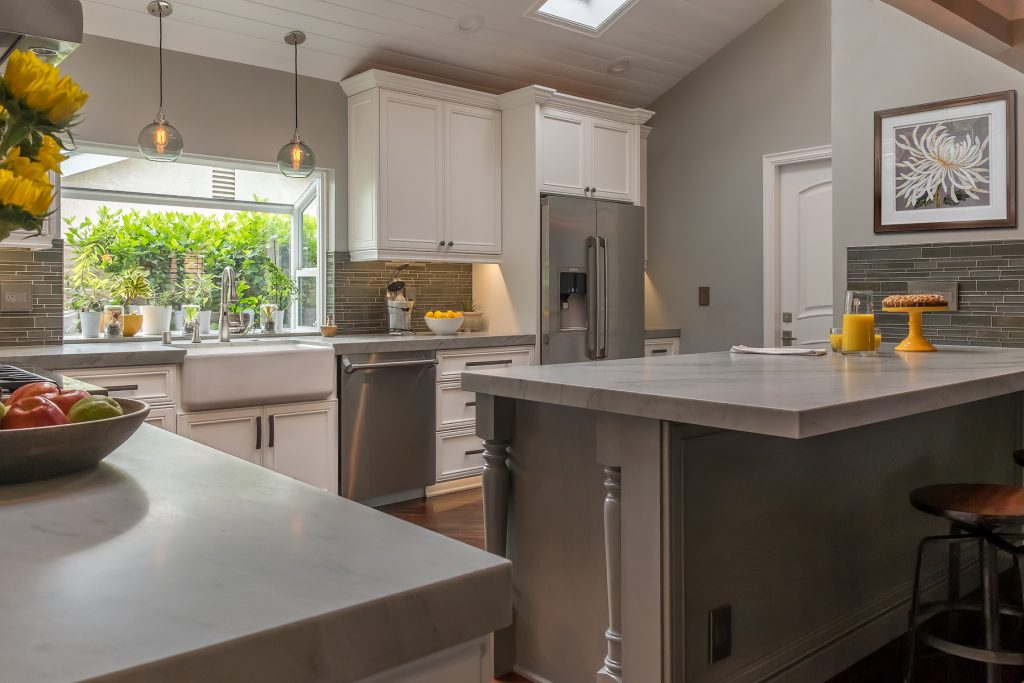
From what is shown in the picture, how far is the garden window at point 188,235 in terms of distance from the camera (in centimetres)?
416

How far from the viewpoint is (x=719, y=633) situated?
77.9 inches

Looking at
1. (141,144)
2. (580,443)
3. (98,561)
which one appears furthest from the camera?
(141,144)

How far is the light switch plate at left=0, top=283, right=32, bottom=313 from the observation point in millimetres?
3740

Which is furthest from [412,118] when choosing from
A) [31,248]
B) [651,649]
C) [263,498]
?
[263,498]

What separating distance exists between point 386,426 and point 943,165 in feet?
10.1

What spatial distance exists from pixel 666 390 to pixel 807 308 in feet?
12.6

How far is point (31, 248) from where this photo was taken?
12.3 feet

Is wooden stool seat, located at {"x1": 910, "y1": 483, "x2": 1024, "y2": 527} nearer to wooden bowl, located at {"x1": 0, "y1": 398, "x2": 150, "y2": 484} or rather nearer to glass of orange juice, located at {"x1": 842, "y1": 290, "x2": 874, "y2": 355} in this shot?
glass of orange juice, located at {"x1": 842, "y1": 290, "x2": 874, "y2": 355}

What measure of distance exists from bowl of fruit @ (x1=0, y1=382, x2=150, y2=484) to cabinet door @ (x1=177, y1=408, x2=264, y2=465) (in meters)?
2.74

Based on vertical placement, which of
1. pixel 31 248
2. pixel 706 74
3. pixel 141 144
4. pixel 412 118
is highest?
pixel 706 74

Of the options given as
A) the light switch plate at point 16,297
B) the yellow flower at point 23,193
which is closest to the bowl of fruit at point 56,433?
the yellow flower at point 23,193

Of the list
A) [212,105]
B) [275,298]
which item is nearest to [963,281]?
[275,298]

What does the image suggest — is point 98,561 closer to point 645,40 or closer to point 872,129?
point 872,129

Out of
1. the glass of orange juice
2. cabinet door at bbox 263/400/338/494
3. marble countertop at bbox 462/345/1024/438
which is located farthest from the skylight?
marble countertop at bbox 462/345/1024/438
